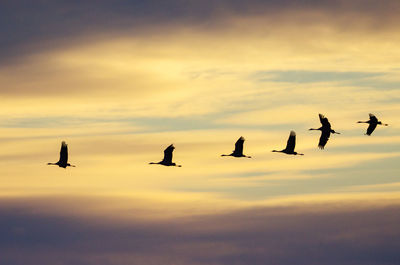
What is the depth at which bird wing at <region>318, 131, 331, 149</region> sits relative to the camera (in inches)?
7096

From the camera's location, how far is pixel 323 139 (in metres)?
181

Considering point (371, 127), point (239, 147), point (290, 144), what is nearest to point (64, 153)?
point (239, 147)

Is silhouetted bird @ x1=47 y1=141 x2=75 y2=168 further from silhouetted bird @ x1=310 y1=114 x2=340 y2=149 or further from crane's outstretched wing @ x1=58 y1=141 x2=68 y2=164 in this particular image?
silhouetted bird @ x1=310 y1=114 x2=340 y2=149

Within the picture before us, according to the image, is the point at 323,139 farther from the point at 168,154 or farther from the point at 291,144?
the point at 168,154

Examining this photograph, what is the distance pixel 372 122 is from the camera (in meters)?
182

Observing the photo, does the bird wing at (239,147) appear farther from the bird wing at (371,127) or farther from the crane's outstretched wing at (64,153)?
the crane's outstretched wing at (64,153)

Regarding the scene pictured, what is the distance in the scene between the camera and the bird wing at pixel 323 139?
180250 mm

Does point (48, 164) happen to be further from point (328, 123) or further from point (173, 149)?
point (328, 123)

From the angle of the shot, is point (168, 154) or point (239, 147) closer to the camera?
point (239, 147)

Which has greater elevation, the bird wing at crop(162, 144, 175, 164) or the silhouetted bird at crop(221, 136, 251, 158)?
the silhouetted bird at crop(221, 136, 251, 158)

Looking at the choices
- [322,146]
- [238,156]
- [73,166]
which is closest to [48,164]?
[73,166]

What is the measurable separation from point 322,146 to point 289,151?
16.2ft

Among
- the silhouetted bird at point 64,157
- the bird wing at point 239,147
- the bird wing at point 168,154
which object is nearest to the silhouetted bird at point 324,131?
the bird wing at point 239,147

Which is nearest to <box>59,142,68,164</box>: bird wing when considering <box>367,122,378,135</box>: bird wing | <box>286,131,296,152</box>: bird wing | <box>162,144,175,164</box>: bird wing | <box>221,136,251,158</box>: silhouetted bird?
<box>162,144,175,164</box>: bird wing
